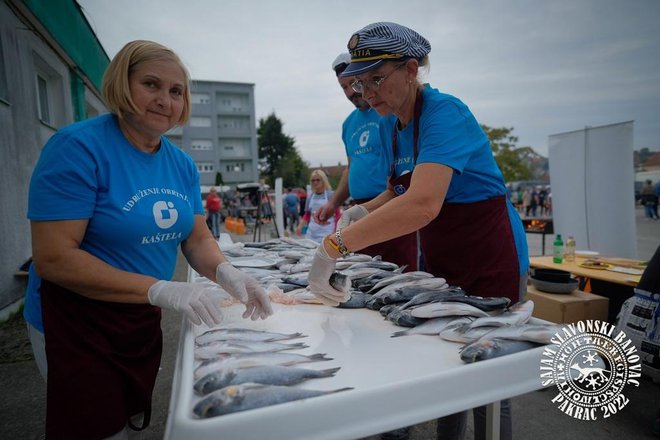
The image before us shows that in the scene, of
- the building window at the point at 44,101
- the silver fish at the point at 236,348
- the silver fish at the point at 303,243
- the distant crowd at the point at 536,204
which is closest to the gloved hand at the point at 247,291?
the silver fish at the point at 236,348

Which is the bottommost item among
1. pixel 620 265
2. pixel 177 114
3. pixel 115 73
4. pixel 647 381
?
pixel 647 381

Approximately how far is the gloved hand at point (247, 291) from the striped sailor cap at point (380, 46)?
0.98 meters

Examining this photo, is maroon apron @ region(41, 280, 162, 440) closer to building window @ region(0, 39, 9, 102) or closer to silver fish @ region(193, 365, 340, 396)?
silver fish @ region(193, 365, 340, 396)

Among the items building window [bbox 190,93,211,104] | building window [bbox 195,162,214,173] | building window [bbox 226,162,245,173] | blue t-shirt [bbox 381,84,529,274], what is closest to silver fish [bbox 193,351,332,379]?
blue t-shirt [bbox 381,84,529,274]

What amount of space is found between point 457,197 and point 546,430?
82.7 inches

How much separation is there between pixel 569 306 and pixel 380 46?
3.39 meters

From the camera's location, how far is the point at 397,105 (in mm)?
1702

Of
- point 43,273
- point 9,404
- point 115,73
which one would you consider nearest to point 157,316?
point 43,273

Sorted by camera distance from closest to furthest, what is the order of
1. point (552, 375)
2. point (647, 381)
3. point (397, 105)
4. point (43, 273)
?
point (552, 375), point (43, 273), point (397, 105), point (647, 381)

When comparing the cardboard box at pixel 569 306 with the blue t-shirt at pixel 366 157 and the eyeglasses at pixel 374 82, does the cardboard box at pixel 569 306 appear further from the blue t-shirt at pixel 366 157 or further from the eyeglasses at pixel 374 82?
the eyeglasses at pixel 374 82

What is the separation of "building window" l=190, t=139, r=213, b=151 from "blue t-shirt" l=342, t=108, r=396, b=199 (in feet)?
149

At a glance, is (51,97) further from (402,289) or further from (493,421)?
(493,421)

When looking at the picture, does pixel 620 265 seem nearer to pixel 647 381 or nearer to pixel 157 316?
pixel 647 381

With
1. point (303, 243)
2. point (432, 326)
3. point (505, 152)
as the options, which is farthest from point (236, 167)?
point (432, 326)
